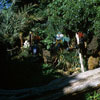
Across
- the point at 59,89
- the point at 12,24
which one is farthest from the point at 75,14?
A: the point at 59,89

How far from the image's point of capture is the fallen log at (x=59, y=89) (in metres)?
2.35

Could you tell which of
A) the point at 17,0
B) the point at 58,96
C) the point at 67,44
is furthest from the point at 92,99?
the point at 17,0

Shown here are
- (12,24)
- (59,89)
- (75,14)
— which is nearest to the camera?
(59,89)

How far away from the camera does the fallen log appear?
235cm

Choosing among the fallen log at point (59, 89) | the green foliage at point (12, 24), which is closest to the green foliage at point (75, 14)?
the green foliage at point (12, 24)

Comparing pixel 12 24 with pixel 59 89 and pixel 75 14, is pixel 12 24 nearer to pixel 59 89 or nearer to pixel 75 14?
pixel 75 14

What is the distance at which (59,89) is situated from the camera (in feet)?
8.20

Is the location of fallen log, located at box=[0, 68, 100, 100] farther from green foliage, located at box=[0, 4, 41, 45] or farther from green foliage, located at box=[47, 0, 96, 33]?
green foliage, located at box=[0, 4, 41, 45]

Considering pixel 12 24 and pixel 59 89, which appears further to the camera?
pixel 12 24

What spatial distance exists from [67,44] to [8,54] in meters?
3.02

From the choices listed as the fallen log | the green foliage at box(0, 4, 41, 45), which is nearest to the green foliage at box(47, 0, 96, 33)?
the green foliage at box(0, 4, 41, 45)

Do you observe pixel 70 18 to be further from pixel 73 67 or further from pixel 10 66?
pixel 10 66

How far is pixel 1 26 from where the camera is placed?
25.0ft

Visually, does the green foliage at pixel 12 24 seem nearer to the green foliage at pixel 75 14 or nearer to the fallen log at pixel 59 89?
the green foliage at pixel 75 14
